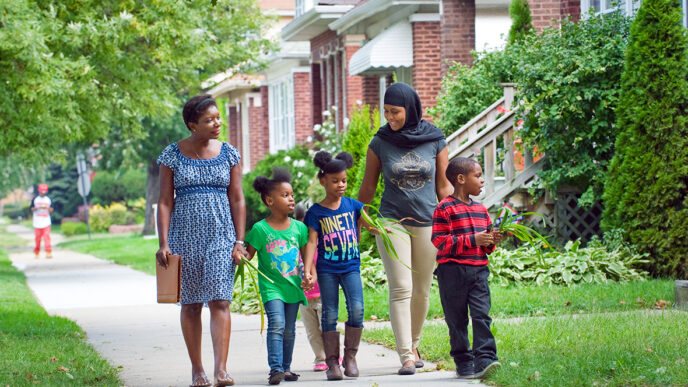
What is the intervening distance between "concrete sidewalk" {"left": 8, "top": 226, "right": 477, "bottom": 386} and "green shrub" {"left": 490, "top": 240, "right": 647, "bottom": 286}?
2.82 metres

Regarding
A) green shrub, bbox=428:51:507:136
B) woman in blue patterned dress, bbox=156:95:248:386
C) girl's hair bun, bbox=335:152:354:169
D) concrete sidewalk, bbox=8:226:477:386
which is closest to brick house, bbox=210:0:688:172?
green shrub, bbox=428:51:507:136

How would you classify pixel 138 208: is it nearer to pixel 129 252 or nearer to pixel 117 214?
pixel 117 214

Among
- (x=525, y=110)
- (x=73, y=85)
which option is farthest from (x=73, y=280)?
(x=525, y=110)

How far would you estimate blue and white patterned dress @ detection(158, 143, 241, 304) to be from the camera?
696cm

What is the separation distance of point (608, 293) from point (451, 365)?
12.6 ft

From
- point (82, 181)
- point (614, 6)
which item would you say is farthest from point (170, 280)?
point (82, 181)

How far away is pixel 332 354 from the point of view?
23.7 feet

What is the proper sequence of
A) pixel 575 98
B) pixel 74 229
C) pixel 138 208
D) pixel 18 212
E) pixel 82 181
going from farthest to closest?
pixel 18 212, pixel 138 208, pixel 74 229, pixel 82 181, pixel 575 98

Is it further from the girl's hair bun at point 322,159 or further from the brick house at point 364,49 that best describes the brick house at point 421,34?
the girl's hair bun at point 322,159

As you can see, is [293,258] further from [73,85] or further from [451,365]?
[73,85]

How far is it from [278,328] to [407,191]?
1.29 metres

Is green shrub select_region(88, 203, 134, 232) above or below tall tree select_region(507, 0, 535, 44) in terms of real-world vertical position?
below

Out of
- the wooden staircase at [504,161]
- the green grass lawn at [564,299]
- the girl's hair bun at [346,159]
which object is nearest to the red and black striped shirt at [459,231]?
the girl's hair bun at [346,159]

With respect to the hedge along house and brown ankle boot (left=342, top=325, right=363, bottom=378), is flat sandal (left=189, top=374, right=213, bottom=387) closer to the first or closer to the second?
brown ankle boot (left=342, top=325, right=363, bottom=378)
